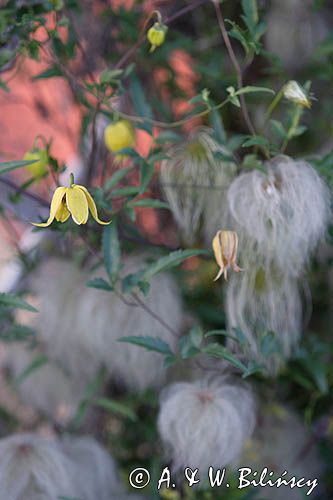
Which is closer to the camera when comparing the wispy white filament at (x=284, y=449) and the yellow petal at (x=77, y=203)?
the yellow petal at (x=77, y=203)

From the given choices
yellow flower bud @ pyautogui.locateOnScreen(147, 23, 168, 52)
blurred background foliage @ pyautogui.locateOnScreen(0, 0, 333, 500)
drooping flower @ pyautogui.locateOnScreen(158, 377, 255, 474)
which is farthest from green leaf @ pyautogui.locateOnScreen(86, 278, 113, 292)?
yellow flower bud @ pyautogui.locateOnScreen(147, 23, 168, 52)

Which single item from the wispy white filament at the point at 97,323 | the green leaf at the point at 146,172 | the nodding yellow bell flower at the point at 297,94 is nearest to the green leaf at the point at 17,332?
the wispy white filament at the point at 97,323

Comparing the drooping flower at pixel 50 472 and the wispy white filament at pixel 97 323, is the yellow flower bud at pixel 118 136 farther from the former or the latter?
the drooping flower at pixel 50 472

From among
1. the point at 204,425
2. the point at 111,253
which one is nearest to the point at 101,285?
the point at 111,253

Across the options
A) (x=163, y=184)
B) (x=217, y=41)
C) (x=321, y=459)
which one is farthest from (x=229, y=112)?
(x=321, y=459)

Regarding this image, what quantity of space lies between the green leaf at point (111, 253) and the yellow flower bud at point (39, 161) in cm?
14

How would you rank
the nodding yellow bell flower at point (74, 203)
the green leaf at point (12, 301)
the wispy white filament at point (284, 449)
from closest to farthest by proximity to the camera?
the nodding yellow bell flower at point (74, 203), the green leaf at point (12, 301), the wispy white filament at point (284, 449)

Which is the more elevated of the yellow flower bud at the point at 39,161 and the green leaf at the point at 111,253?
the yellow flower bud at the point at 39,161

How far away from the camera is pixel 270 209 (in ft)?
3.27

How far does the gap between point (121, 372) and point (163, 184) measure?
0.37 metres

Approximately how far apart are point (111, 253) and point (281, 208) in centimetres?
25

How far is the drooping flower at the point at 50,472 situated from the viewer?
1.15 meters

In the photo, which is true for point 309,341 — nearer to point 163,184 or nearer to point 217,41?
point 163,184

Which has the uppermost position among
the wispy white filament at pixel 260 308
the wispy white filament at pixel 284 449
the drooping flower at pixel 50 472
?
the wispy white filament at pixel 260 308
